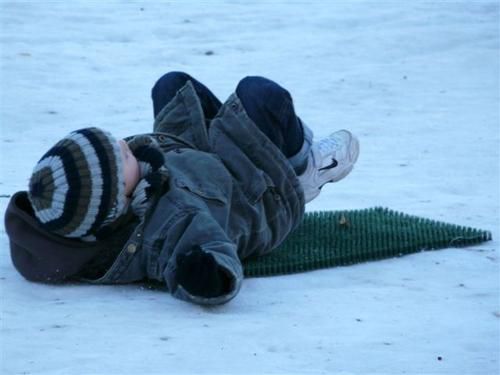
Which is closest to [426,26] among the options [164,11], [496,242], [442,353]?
[164,11]

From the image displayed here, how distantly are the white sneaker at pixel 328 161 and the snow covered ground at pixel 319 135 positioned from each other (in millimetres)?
423

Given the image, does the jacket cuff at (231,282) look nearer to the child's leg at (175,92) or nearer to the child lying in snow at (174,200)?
the child lying in snow at (174,200)

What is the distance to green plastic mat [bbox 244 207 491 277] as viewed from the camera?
3.83 m

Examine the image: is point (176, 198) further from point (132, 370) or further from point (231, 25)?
point (231, 25)

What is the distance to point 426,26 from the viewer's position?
28.2 feet

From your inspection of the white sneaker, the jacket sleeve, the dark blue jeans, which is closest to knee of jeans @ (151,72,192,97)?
the dark blue jeans

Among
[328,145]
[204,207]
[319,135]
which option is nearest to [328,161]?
[328,145]

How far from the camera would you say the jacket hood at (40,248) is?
3.40m

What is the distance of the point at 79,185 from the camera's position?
10.7 feet

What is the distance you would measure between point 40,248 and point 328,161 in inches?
49.1

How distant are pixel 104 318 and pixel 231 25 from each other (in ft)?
19.0

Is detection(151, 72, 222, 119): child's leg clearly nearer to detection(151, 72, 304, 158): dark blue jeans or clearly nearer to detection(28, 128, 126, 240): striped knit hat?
detection(151, 72, 304, 158): dark blue jeans

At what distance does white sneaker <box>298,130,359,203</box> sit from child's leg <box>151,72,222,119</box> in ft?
1.30

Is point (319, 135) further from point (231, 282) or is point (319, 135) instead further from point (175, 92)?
point (231, 282)
